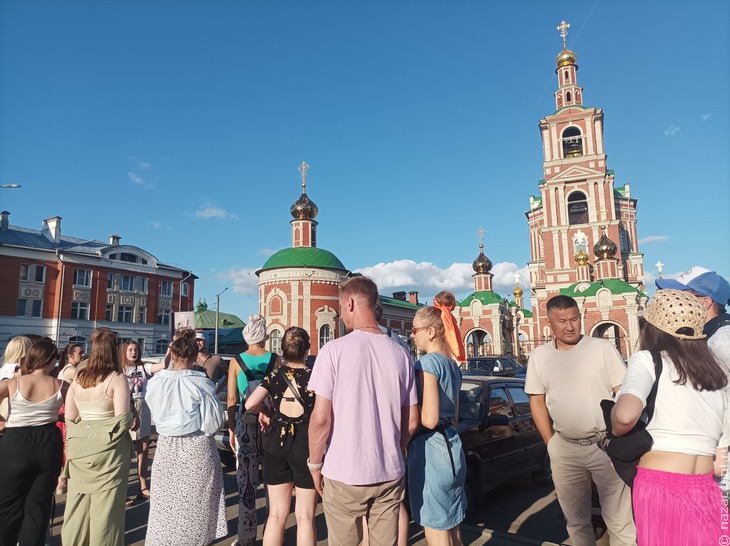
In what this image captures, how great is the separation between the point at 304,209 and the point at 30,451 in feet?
125

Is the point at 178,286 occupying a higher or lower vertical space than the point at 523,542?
higher

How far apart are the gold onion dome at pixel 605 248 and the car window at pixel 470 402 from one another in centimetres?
3741

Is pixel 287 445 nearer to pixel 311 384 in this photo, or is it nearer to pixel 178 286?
pixel 311 384

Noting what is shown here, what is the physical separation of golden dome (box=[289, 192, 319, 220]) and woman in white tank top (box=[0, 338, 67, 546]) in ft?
124

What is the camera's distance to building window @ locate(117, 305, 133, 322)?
123 feet

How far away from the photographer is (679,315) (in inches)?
94.2

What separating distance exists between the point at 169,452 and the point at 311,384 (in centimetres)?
202

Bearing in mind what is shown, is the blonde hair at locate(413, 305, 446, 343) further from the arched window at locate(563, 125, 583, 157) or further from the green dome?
the arched window at locate(563, 125, 583, 157)

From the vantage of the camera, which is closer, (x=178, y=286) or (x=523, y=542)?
(x=523, y=542)

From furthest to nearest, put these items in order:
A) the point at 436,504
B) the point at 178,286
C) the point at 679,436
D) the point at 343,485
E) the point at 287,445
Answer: the point at 178,286, the point at 287,445, the point at 436,504, the point at 343,485, the point at 679,436

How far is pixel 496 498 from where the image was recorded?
6.48 m

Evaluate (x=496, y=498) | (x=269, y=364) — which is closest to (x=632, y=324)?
(x=496, y=498)

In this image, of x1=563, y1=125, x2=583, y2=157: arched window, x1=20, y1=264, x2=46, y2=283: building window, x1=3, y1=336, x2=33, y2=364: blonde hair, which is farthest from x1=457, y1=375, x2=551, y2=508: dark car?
x1=563, y1=125, x2=583, y2=157: arched window

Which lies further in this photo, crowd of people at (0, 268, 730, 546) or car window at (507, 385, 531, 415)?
car window at (507, 385, 531, 415)
